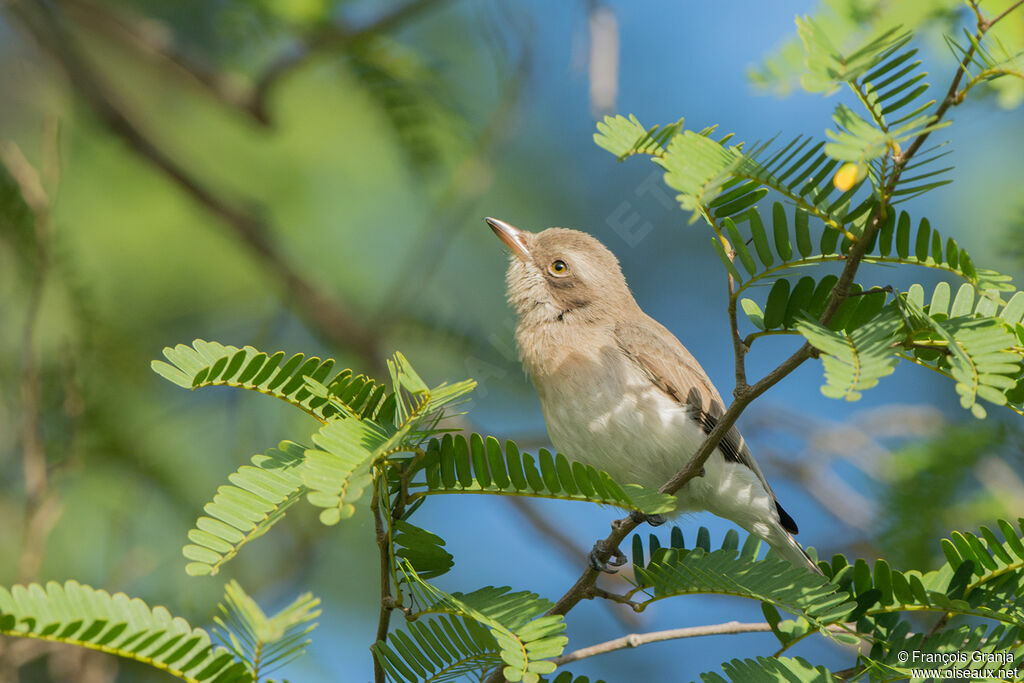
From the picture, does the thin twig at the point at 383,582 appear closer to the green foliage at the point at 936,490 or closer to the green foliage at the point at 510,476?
the green foliage at the point at 510,476

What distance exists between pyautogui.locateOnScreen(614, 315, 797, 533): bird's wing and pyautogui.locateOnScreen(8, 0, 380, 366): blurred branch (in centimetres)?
222

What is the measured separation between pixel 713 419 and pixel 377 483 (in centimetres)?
255

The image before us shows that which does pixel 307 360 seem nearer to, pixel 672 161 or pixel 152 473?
pixel 672 161

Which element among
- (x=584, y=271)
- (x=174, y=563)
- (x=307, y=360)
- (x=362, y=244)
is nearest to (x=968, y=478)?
(x=584, y=271)

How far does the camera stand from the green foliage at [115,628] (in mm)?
1984

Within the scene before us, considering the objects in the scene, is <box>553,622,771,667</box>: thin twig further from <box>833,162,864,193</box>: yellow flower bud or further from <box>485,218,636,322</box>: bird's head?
<box>485,218,636,322</box>: bird's head

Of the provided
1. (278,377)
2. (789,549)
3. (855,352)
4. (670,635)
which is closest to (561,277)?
(789,549)

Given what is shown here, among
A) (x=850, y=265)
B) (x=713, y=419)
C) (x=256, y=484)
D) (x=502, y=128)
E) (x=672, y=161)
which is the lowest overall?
(x=713, y=419)

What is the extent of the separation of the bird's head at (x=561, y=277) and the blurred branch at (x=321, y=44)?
4.77 ft

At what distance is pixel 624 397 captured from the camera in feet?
14.3

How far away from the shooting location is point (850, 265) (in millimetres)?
2229

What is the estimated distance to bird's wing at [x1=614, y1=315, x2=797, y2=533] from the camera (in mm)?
4551

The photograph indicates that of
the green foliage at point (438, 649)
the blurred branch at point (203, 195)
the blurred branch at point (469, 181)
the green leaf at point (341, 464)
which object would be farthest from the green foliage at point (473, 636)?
the blurred branch at point (203, 195)

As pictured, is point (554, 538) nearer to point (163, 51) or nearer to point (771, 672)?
point (771, 672)
